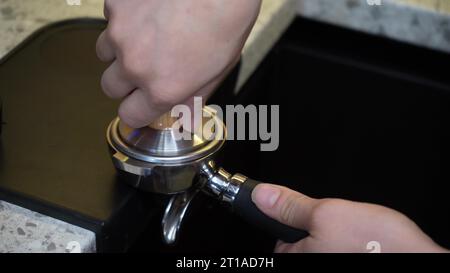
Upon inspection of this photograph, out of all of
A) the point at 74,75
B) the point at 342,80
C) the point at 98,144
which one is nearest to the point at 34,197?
the point at 98,144

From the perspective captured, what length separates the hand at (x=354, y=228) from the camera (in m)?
0.44

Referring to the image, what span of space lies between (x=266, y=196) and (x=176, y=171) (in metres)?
0.08

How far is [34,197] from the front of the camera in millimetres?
468


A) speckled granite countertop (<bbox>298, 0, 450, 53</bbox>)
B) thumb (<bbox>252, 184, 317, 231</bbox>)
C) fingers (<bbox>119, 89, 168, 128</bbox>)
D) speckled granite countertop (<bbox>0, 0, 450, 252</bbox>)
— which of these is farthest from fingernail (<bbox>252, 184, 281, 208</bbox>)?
speckled granite countertop (<bbox>298, 0, 450, 53</bbox>)

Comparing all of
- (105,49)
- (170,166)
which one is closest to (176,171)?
(170,166)

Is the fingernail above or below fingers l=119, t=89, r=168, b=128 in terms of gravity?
below

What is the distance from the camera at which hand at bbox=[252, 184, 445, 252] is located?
438 millimetres

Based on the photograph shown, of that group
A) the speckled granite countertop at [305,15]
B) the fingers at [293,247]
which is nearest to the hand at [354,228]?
the fingers at [293,247]

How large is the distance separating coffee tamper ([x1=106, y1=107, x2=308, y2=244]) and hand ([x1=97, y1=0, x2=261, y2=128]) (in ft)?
0.23

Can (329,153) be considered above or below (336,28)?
below

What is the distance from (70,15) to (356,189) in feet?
1.67

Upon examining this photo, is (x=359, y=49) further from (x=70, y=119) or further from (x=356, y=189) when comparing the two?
(x=70, y=119)

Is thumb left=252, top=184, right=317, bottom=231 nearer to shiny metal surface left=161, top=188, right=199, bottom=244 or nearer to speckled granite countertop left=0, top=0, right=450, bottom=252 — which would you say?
shiny metal surface left=161, top=188, right=199, bottom=244

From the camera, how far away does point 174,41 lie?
0.38m
